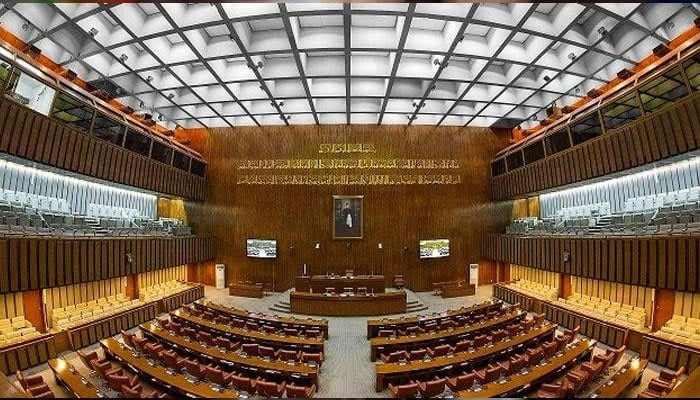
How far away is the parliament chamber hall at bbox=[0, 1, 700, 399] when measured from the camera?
952 cm

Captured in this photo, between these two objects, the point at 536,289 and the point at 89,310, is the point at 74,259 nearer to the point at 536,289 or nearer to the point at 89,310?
the point at 89,310

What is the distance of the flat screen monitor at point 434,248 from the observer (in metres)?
19.8

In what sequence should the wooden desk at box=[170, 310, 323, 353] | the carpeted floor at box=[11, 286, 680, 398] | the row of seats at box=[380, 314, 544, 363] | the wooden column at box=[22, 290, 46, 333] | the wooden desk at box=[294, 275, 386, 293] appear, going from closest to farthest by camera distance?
the carpeted floor at box=[11, 286, 680, 398] < the row of seats at box=[380, 314, 544, 363] < the wooden desk at box=[170, 310, 323, 353] < the wooden column at box=[22, 290, 46, 333] < the wooden desk at box=[294, 275, 386, 293]

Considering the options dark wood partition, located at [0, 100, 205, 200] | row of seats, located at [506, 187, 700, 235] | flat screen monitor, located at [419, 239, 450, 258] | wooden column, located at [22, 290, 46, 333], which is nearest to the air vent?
row of seats, located at [506, 187, 700, 235]

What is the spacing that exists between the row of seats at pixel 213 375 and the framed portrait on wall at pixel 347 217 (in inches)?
401

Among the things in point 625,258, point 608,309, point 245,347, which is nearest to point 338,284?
point 245,347

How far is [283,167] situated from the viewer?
2022cm

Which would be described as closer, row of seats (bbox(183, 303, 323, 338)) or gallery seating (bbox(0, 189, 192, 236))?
gallery seating (bbox(0, 189, 192, 236))

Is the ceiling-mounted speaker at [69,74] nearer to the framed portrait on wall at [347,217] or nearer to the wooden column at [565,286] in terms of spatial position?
the framed portrait on wall at [347,217]

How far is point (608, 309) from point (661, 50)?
9.05 meters

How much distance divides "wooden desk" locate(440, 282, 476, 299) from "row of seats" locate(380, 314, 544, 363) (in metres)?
6.26

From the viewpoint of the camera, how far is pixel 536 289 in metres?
16.9

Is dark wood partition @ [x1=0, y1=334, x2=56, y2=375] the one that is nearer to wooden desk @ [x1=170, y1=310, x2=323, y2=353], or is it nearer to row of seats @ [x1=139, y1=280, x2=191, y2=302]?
wooden desk @ [x1=170, y1=310, x2=323, y2=353]

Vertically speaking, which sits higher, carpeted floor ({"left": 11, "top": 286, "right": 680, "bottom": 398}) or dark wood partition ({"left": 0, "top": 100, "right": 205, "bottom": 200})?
dark wood partition ({"left": 0, "top": 100, "right": 205, "bottom": 200})
